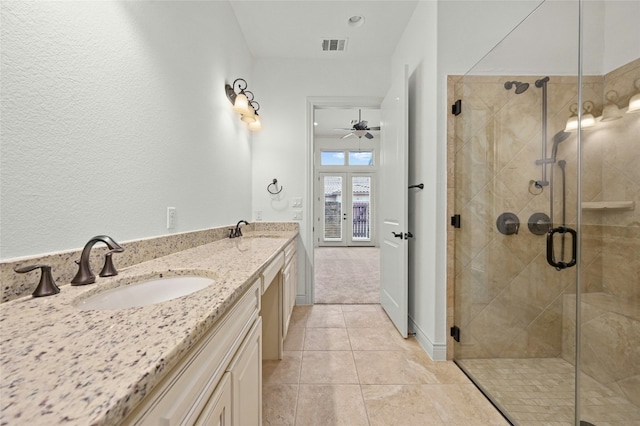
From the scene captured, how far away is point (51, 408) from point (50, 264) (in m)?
0.72

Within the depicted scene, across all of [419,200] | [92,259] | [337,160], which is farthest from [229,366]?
[337,160]

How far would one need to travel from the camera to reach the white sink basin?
0.77m

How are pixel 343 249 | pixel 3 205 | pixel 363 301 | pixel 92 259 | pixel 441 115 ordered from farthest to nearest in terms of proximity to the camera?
pixel 343 249, pixel 363 301, pixel 441 115, pixel 92 259, pixel 3 205

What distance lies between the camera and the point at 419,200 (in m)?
2.14

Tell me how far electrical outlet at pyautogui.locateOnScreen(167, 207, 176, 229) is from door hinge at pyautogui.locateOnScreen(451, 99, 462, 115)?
2.02 meters

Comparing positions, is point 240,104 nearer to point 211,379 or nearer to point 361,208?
point 211,379

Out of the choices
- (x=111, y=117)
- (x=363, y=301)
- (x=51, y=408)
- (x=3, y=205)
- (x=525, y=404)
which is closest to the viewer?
(x=51, y=408)

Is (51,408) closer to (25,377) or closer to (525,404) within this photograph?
(25,377)

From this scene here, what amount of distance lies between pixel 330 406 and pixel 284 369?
1.43 ft

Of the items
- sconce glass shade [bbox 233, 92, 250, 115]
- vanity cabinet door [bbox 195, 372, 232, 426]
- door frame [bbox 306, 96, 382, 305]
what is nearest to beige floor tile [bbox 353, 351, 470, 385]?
door frame [bbox 306, 96, 382, 305]

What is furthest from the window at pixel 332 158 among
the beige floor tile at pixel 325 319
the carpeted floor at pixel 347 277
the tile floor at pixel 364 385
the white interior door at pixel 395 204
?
the tile floor at pixel 364 385

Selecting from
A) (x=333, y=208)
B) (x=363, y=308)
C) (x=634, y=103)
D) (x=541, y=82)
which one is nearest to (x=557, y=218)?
(x=634, y=103)

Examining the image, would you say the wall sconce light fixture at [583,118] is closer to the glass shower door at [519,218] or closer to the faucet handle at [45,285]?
the glass shower door at [519,218]

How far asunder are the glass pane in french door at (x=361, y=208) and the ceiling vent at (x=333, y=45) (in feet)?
15.4
